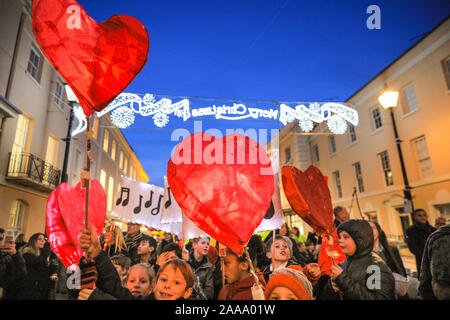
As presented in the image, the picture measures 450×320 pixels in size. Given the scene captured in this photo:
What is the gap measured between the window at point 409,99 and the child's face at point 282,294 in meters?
14.0

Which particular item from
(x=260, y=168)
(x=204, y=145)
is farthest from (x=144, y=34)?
(x=260, y=168)

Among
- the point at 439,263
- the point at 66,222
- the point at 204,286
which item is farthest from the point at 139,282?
the point at 439,263

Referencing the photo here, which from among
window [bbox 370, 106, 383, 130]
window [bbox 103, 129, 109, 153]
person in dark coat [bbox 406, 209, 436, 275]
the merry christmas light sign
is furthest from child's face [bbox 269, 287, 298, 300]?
window [bbox 103, 129, 109, 153]

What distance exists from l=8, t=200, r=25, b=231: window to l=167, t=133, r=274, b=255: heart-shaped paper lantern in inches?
422

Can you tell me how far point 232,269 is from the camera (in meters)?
2.30

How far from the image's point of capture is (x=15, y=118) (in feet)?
30.8

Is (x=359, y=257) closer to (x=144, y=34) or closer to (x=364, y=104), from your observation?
(x=144, y=34)

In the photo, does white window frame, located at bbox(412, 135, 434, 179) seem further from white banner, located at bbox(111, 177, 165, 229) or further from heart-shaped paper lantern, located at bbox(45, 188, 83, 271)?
heart-shaped paper lantern, located at bbox(45, 188, 83, 271)

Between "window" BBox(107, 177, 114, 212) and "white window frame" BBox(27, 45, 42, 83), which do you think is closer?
"white window frame" BBox(27, 45, 42, 83)

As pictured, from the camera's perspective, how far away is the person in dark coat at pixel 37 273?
12.3 ft

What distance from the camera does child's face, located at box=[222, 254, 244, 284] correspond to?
2273mm

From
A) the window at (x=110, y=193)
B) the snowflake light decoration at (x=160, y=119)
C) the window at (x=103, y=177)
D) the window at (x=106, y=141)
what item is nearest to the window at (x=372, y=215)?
the snowflake light decoration at (x=160, y=119)

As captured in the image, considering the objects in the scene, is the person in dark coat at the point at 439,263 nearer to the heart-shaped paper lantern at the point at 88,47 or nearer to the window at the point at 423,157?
the heart-shaped paper lantern at the point at 88,47
